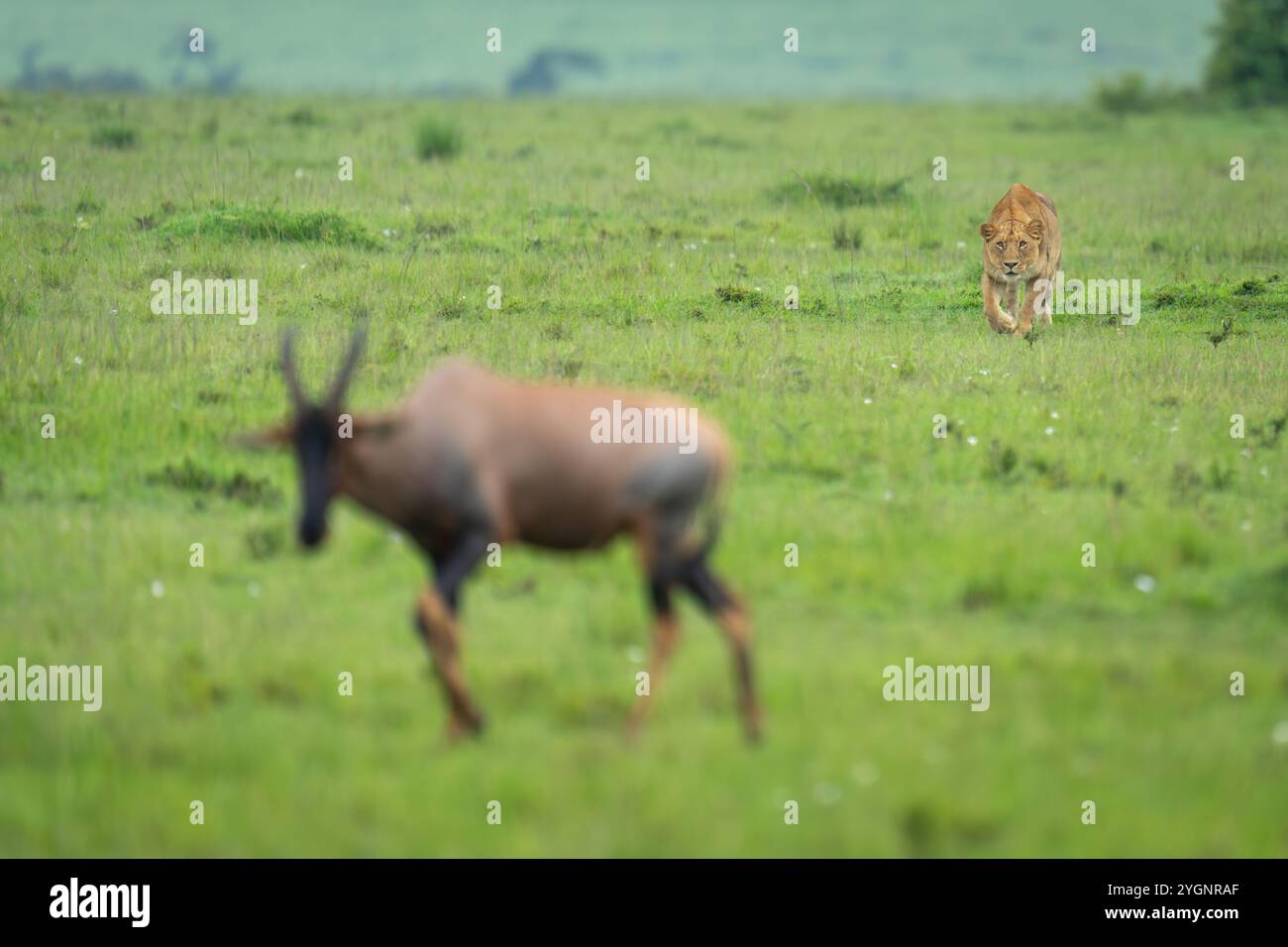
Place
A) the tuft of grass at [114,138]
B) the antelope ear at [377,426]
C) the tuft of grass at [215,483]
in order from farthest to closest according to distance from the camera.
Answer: the tuft of grass at [114,138], the tuft of grass at [215,483], the antelope ear at [377,426]

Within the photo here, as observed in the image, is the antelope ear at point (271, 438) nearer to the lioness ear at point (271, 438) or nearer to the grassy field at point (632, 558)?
the lioness ear at point (271, 438)

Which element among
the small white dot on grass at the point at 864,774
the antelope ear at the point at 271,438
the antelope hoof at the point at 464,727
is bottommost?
the small white dot on grass at the point at 864,774

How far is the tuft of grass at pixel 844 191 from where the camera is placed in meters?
21.2

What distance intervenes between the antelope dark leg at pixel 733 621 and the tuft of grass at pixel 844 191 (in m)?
14.5

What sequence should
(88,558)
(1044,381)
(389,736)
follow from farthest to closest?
(1044,381) → (88,558) → (389,736)

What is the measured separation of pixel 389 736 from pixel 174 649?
1.45 m

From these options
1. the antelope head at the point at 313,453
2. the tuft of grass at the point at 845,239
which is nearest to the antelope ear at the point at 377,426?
the antelope head at the point at 313,453

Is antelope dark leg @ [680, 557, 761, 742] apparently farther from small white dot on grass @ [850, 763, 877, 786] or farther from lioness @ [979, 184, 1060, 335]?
lioness @ [979, 184, 1060, 335]

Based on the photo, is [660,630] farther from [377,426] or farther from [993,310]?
[993,310]

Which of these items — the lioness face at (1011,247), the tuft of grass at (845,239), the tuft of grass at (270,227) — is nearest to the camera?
the lioness face at (1011,247)

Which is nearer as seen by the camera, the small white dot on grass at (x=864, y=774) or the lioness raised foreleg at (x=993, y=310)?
the small white dot on grass at (x=864, y=774)

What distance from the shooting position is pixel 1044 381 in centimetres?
1327
